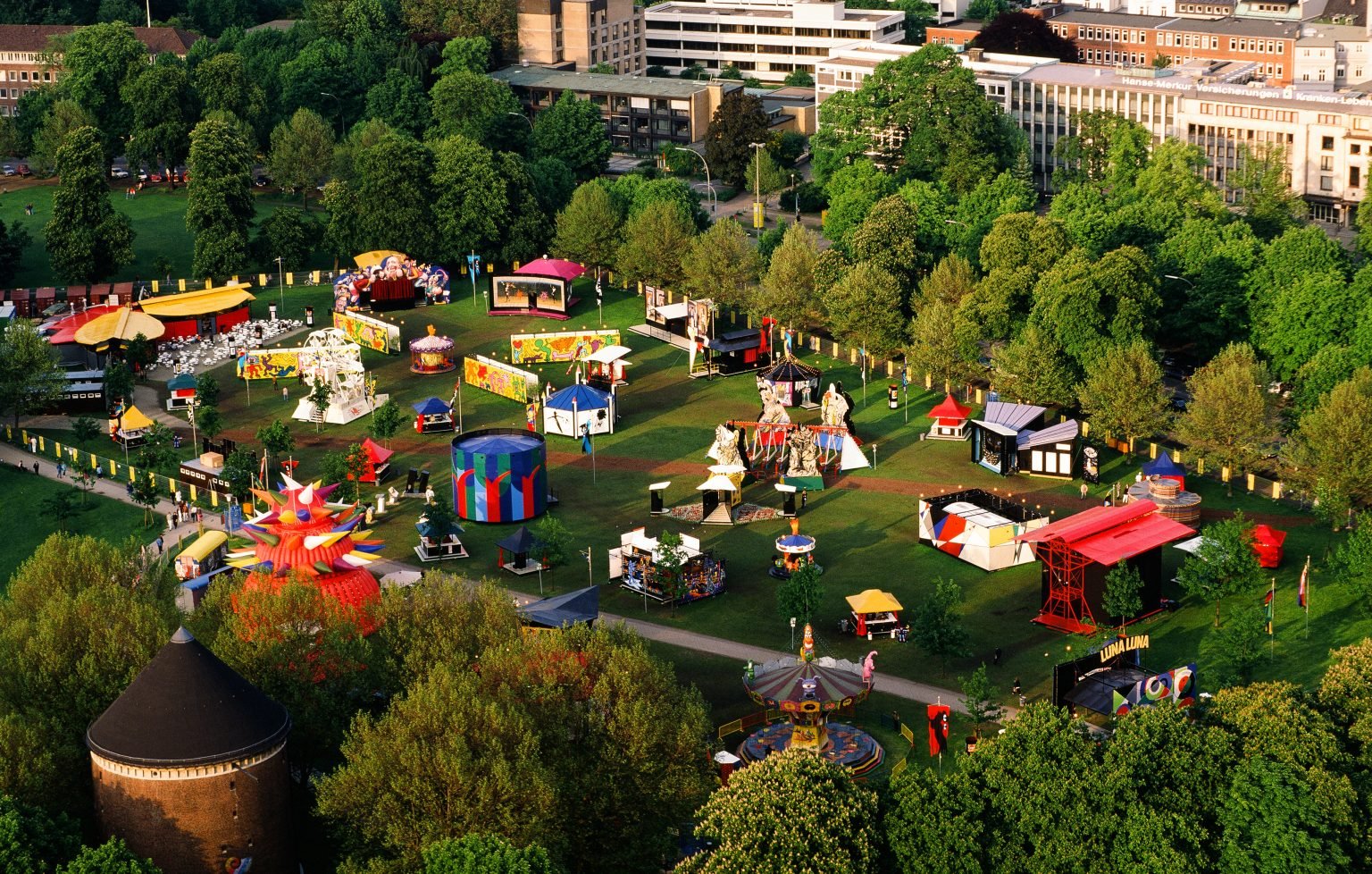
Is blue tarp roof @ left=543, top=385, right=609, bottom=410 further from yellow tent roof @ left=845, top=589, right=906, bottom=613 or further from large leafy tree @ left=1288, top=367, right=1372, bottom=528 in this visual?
large leafy tree @ left=1288, top=367, right=1372, bottom=528

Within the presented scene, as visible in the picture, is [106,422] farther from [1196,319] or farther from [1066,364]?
[1196,319]

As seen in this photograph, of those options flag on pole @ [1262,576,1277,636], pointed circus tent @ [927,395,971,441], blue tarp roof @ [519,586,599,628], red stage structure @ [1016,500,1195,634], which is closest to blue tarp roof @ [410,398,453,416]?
pointed circus tent @ [927,395,971,441]

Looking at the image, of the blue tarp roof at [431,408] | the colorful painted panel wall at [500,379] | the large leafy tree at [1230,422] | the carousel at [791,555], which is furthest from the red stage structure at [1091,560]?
the colorful painted panel wall at [500,379]

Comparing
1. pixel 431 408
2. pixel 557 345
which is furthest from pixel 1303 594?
pixel 557 345

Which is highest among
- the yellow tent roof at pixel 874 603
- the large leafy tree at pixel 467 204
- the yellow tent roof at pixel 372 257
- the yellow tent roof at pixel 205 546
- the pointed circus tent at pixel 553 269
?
the large leafy tree at pixel 467 204

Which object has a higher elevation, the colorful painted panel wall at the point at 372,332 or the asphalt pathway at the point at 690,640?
the colorful painted panel wall at the point at 372,332

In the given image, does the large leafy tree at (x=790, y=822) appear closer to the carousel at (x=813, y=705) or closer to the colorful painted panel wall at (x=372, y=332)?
the carousel at (x=813, y=705)

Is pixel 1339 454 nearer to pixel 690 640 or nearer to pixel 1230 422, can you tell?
pixel 1230 422
